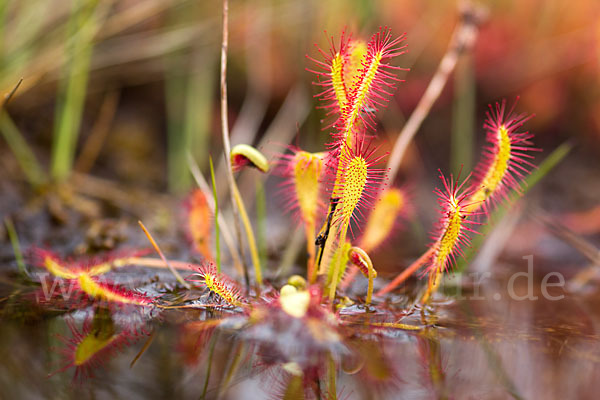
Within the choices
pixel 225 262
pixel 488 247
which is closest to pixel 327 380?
pixel 225 262

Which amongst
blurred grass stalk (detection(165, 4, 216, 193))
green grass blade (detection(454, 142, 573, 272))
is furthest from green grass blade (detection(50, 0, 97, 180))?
green grass blade (detection(454, 142, 573, 272))

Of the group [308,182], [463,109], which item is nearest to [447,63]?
[463,109]

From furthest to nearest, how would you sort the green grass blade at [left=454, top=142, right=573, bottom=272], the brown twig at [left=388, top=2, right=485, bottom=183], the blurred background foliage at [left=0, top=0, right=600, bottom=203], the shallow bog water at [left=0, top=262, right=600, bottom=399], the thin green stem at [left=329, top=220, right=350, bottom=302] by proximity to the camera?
the blurred background foliage at [left=0, top=0, right=600, bottom=203]
the brown twig at [left=388, top=2, right=485, bottom=183]
the green grass blade at [left=454, top=142, right=573, bottom=272]
the thin green stem at [left=329, top=220, right=350, bottom=302]
the shallow bog water at [left=0, top=262, right=600, bottom=399]

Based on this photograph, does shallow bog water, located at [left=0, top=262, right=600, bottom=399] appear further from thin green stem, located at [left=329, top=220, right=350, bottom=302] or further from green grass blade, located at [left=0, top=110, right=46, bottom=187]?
green grass blade, located at [left=0, top=110, right=46, bottom=187]

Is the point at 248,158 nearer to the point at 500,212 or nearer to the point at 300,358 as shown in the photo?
the point at 300,358

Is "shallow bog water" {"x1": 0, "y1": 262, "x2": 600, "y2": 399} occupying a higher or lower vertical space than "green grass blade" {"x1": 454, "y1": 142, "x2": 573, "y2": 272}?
lower

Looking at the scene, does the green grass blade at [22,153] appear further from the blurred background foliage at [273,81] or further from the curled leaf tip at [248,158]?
the curled leaf tip at [248,158]
